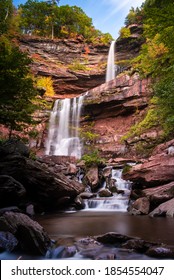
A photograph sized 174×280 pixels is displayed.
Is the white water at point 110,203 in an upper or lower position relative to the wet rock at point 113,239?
lower

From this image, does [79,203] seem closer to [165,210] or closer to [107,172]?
[165,210]

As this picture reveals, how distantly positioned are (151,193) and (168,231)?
3.73 m

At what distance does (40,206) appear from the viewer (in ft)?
30.2

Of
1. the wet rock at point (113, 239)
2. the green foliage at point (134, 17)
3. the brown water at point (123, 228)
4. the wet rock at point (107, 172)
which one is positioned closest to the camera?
the wet rock at point (113, 239)

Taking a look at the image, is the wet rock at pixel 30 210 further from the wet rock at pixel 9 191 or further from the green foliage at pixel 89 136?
the green foliage at pixel 89 136

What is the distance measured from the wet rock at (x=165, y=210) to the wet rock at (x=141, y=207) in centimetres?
31

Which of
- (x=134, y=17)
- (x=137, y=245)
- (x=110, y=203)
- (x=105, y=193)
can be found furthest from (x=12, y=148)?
(x=134, y=17)

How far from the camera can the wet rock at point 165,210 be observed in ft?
24.2

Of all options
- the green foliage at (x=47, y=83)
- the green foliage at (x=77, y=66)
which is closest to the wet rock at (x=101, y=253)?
the green foliage at (x=47, y=83)

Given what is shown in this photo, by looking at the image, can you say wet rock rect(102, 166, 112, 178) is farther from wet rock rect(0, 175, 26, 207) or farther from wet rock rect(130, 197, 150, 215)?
wet rock rect(0, 175, 26, 207)

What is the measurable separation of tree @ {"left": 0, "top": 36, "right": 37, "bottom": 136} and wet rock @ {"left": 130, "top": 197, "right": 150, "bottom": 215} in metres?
4.76

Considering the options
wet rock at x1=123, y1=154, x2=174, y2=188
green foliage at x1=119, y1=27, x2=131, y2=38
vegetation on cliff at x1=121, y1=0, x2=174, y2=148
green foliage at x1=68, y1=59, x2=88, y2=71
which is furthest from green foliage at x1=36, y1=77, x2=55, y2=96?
wet rock at x1=123, y1=154, x2=174, y2=188
